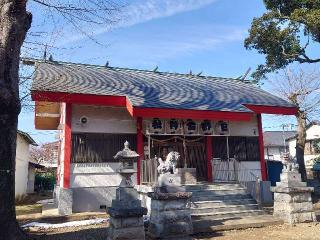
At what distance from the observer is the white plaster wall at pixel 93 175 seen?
49.0ft

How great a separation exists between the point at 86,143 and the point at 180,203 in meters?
6.45

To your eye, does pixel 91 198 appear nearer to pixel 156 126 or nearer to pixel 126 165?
pixel 156 126

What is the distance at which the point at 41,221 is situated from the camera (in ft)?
43.3

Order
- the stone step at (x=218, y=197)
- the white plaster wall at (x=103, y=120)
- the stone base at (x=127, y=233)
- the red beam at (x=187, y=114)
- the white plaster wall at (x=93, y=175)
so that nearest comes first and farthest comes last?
the stone base at (x=127, y=233), the stone step at (x=218, y=197), the red beam at (x=187, y=114), the white plaster wall at (x=93, y=175), the white plaster wall at (x=103, y=120)

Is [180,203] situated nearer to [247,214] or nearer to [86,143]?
[247,214]

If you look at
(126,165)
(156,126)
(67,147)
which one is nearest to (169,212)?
(126,165)

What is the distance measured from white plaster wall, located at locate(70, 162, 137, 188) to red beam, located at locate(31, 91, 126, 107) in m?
2.88

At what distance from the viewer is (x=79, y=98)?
14477 mm

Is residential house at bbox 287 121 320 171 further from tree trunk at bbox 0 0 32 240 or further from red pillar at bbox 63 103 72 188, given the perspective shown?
tree trunk at bbox 0 0 32 240

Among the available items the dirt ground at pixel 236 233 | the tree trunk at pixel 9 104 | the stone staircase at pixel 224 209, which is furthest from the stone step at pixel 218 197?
the tree trunk at pixel 9 104

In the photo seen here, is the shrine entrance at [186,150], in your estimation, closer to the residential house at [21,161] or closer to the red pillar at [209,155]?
the red pillar at [209,155]

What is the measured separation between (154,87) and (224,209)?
26.8 feet

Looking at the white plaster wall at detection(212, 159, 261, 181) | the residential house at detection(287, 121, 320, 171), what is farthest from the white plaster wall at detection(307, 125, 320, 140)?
the white plaster wall at detection(212, 159, 261, 181)

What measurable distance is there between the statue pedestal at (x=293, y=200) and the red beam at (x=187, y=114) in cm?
412
